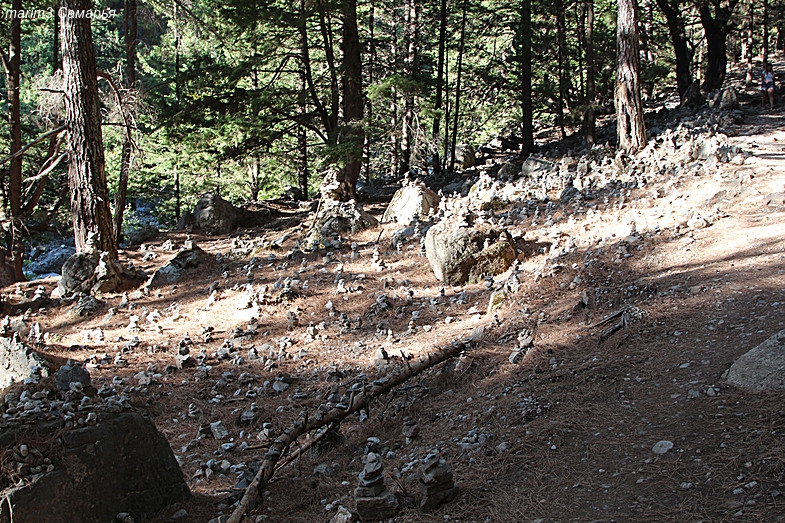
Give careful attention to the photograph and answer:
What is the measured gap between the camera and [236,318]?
9523mm

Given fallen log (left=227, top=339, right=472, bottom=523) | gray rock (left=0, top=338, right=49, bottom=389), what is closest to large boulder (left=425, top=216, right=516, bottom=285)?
fallen log (left=227, top=339, right=472, bottom=523)

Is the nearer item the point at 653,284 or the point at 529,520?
the point at 529,520

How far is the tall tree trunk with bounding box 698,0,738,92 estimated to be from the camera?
20891mm

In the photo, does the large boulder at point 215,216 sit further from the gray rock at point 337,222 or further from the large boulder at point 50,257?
the gray rock at point 337,222

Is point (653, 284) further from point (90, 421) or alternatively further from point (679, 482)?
point (90, 421)

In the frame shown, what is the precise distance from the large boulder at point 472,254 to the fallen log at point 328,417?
8.78 ft

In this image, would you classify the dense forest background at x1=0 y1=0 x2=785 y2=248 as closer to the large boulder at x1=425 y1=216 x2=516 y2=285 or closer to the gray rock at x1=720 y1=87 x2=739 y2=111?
the gray rock at x1=720 y1=87 x2=739 y2=111

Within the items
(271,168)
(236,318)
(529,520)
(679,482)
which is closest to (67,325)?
(236,318)

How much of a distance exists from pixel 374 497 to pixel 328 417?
1.40 metres

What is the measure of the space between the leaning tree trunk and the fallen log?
801cm

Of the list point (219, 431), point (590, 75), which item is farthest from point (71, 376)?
point (590, 75)

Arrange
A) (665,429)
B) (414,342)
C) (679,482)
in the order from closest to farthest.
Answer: (679,482) → (665,429) → (414,342)

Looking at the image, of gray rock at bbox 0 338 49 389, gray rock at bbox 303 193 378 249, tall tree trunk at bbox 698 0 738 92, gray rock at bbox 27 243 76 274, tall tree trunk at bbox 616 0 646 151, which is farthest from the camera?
tall tree trunk at bbox 698 0 738 92

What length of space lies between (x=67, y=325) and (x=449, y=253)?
6.54 m
